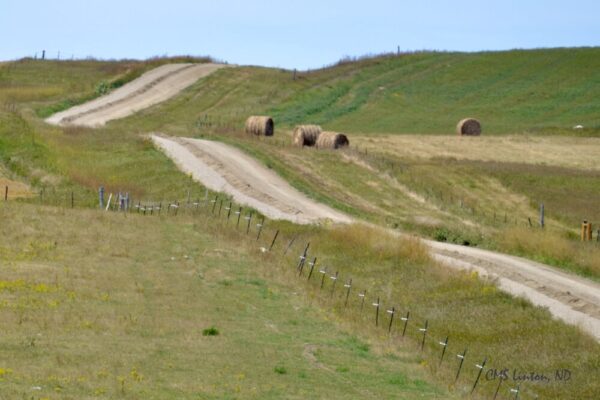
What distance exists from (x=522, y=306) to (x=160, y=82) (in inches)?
3080

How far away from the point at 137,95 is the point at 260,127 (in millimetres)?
25165

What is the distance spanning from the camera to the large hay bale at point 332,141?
233 feet

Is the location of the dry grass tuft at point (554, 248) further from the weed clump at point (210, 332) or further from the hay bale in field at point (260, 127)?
the hay bale in field at point (260, 127)

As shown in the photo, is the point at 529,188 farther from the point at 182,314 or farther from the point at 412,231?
the point at 182,314

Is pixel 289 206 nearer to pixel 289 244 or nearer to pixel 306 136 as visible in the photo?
pixel 289 244

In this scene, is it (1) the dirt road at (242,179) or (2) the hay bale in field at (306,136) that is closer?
(1) the dirt road at (242,179)

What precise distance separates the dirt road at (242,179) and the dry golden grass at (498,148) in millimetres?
11991

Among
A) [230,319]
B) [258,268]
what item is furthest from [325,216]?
[230,319]

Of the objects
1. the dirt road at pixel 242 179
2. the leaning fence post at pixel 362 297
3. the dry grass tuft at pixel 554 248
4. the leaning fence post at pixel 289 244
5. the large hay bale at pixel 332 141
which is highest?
the large hay bale at pixel 332 141

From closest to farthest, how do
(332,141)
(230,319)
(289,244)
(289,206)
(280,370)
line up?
1. (280,370)
2. (230,319)
3. (289,244)
4. (289,206)
5. (332,141)

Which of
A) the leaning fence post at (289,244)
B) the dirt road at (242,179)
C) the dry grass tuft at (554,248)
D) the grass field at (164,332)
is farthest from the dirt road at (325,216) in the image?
the grass field at (164,332)

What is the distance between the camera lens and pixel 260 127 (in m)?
78.1

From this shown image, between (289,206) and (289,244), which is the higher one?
(289,206)

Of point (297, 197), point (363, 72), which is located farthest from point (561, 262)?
point (363, 72)
